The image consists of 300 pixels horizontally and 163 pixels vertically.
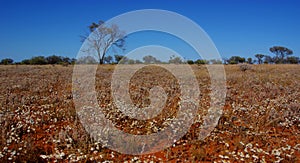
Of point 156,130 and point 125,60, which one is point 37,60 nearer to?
point 125,60

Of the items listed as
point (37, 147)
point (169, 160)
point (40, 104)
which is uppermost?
point (40, 104)

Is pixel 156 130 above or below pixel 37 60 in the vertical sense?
below

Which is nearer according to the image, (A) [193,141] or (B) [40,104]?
(A) [193,141]

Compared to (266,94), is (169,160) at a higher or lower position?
lower

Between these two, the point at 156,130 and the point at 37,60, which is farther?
the point at 37,60

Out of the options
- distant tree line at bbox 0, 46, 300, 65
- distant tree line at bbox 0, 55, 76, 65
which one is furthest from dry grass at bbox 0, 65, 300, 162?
distant tree line at bbox 0, 55, 76, 65

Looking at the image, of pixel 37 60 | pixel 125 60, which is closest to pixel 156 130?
pixel 125 60

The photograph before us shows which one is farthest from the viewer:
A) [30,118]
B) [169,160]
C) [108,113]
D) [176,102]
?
[176,102]

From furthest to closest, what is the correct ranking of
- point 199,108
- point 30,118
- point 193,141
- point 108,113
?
point 199,108 → point 108,113 → point 30,118 → point 193,141

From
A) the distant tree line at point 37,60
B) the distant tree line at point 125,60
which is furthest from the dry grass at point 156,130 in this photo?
the distant tree line at point 37,60

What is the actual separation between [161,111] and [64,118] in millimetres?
3255

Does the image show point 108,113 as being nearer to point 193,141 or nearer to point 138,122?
point 138,122

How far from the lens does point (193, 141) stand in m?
5.32

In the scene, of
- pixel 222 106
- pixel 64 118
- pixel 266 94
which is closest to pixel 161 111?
pixel 222 106
